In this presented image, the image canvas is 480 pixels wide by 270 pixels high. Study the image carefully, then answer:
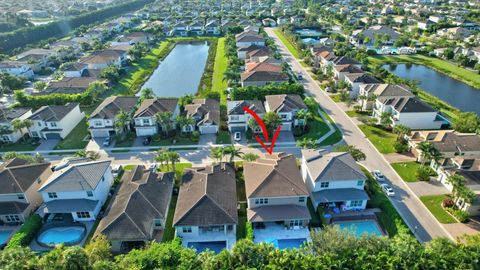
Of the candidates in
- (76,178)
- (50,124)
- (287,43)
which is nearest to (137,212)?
(76,178)

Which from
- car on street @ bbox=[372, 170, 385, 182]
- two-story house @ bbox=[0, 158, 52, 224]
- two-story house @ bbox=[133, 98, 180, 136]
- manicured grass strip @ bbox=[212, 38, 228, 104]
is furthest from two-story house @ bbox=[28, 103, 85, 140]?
car on street @ bbox=[372, 170, 385, 182]

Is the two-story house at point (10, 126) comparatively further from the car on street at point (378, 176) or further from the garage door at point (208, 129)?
the car on street at point (378, 176)

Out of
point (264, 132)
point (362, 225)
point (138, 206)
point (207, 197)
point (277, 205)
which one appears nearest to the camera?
point (138, 206)

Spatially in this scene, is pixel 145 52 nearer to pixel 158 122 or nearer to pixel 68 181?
pixel 158 122

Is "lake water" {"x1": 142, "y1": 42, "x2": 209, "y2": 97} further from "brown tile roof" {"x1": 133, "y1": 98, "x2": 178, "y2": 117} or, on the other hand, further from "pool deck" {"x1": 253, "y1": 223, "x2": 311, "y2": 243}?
"pool deck" {"x1": 253, "y1": 223, "x2": 311, "y2": 243}

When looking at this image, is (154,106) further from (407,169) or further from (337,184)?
(407,169)

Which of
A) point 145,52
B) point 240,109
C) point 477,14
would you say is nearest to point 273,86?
point 240,109
